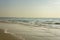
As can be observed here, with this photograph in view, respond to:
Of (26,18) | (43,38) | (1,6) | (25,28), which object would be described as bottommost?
(43,38)

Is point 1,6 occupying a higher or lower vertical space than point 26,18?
higher

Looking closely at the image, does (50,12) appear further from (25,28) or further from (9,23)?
(9,23)

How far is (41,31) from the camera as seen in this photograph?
4.40ft

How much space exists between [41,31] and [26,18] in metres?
0.22

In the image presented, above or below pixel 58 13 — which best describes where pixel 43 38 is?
below

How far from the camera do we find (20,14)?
53.1 inches

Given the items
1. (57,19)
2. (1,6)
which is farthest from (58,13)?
(1,6)

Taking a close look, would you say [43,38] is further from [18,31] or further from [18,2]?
[18,2]

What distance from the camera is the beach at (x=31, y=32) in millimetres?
1298

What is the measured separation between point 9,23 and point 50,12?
1.54 ft

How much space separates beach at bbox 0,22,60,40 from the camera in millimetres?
1298

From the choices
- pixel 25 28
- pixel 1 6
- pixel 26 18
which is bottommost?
pixel 25 28

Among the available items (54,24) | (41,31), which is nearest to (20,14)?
(41,31)

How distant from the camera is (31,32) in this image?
1323 mm
